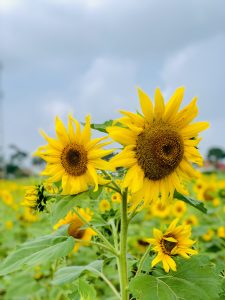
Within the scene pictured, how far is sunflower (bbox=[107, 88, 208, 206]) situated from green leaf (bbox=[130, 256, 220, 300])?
0.19 m

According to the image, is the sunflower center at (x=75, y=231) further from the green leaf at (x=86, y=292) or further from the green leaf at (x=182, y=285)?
the green leaf at (x=86, y=292)

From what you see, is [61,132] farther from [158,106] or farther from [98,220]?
[98,220]

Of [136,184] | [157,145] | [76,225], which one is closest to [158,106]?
[157,145]

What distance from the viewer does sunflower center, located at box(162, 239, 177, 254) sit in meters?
1.51

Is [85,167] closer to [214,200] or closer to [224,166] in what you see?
[214,200]

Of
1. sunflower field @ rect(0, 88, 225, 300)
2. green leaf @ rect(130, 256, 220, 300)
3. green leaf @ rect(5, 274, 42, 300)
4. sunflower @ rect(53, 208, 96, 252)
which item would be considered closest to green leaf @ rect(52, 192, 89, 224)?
sunflower field @ rect(0, 88, 225, 300)

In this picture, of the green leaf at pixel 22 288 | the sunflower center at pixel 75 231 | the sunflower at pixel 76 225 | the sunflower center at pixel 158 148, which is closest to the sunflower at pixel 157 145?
the sunflower center at pixel 158 148

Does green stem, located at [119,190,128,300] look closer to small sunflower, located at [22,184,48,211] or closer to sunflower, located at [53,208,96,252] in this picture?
small sunflower, located at [22,184,48,211]

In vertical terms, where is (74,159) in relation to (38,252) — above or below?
above

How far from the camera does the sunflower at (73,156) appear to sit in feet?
4.72

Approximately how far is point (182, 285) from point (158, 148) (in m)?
0.34

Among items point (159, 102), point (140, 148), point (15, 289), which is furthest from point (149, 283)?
point (15, 289)

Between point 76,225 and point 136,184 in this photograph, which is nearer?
point 136,184

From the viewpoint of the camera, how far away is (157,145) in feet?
4.59
